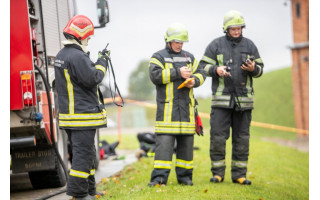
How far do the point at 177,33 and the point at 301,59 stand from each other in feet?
72.7

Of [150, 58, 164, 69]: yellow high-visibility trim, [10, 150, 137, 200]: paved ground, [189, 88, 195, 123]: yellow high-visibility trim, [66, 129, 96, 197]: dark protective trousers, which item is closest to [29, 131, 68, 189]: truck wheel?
[10, 150, 137, 200]: paved ground

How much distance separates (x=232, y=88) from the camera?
675 cm

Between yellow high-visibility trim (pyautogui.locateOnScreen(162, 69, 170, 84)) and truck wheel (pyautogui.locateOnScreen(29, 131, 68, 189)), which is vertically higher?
yellow high-visibility trim (pyautogui.locateOnScreen(162, 69, 170, 84))

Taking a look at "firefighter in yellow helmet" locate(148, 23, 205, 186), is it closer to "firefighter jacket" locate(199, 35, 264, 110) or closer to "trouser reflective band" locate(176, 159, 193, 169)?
"trouser reflective band" locate(176, 159, 193, 169)

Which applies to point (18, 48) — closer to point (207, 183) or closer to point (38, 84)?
point (38, 84)

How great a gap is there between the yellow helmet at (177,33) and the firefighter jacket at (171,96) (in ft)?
0.66

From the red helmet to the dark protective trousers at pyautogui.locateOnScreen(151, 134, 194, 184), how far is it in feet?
5.63

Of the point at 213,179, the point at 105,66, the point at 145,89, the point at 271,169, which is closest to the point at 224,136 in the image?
the point at 213,179

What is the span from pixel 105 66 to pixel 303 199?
3.42m

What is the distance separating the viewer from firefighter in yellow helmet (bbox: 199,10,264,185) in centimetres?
671

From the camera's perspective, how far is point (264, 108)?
38156 millimetres

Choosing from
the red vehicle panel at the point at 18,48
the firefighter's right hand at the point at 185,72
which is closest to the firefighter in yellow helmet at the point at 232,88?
the firefighter's right hand at the point at 185,72

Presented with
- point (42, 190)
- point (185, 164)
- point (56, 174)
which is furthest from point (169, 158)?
point (42, 190)

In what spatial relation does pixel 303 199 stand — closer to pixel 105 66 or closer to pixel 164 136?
pixel 164 136
